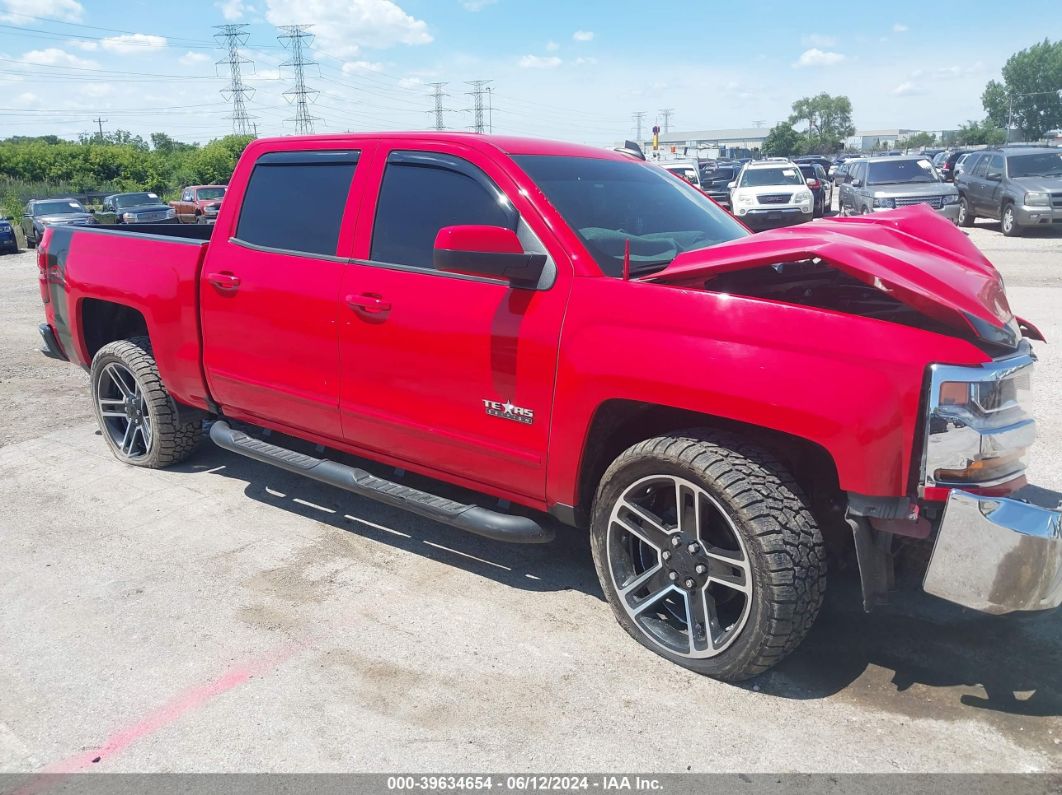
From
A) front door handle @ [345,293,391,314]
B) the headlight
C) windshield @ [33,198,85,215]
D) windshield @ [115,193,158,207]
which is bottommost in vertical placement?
the headlight

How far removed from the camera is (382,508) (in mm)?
4938

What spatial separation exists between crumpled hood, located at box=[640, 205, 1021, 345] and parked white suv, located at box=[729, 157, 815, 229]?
17745 mm

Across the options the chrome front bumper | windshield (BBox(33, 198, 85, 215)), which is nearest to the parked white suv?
the chrome front bumper

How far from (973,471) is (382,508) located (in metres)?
3.17

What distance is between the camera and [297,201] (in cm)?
441

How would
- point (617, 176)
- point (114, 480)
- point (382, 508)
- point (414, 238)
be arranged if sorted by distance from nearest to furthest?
point (414, 238) → point (617, 176) → point (382, 508) → point (114, 480)

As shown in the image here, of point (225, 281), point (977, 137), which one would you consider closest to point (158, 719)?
point (225, 281)

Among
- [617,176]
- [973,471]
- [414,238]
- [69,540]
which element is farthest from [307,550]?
[973,471]

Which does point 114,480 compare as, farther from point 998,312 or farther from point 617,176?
point 998,312

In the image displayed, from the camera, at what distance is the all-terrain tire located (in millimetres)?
5309

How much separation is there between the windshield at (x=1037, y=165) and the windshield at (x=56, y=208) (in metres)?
26.7

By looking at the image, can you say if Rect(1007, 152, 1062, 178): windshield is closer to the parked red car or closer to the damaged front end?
the damaged front end

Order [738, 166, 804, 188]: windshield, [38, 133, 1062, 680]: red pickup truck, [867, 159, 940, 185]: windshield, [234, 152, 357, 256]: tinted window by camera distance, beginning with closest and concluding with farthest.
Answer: [38, 133, 1062, 680]: red pickup truck
[234, 152, 357, 256]: tinted window
[867, 159, 940, 185]: windshield
[738, 166, 804, 188]: windshield

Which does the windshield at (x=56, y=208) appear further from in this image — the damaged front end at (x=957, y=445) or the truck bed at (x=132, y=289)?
the damaged front end at (x=957, y=445)
